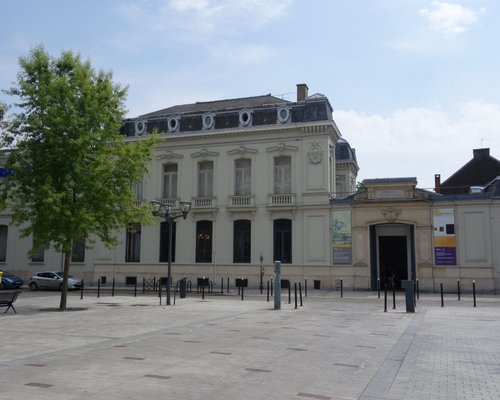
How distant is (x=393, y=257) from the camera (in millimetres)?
31469

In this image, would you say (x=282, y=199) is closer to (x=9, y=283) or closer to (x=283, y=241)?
(x=283, y=241)

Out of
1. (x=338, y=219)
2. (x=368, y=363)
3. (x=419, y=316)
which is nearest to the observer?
(x=368, y=363)

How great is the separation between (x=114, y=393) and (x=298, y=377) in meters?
2.70

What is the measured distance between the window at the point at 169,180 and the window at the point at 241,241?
5.87 m

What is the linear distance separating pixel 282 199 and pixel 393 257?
7.99m

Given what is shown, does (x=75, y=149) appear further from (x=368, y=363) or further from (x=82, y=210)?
(x=368, y=363)

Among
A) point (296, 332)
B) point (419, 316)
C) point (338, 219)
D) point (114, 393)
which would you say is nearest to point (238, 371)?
point (114, 393)

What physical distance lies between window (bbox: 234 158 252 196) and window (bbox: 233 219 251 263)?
215cm

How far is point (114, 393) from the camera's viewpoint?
645 cm

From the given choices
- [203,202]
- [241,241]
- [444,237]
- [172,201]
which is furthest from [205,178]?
[444,237]

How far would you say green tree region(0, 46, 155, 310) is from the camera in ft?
60.5

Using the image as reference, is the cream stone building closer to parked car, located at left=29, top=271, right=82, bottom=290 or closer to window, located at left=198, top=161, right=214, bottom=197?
window, located at left=198, top=161, right=214, bottom=197

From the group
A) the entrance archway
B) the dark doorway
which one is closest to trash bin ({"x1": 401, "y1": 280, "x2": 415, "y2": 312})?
the entrance archway

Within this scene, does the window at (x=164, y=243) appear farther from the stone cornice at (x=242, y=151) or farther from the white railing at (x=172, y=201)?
the stone cornice at (x=242, y=151)
